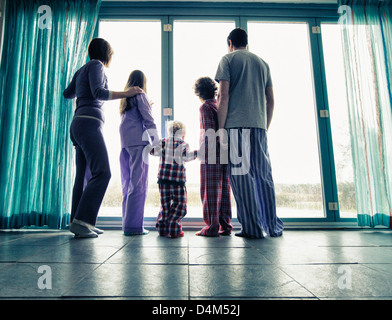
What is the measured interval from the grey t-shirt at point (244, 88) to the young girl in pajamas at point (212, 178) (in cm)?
17

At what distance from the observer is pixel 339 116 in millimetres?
2762

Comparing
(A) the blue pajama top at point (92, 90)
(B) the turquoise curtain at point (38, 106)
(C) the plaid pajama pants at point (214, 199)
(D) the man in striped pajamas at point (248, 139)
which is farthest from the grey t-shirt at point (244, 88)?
(B) the turquoise curtain at point (38, 106)

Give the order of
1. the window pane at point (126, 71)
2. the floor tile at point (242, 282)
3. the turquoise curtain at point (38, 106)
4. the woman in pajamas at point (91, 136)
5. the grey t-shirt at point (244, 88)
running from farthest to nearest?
the window pane at point (126, 71) < the turquoise curtain at point (38, 106) < the grey t-shirt at point (244, 88) < the woman in pajamas at point (91, 136) < the floor tile at point (242, 282)

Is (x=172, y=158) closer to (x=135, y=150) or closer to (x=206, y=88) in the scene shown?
(x=135, y=150)

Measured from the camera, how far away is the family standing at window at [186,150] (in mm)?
1746

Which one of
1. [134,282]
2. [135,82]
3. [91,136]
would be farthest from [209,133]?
[134,282]

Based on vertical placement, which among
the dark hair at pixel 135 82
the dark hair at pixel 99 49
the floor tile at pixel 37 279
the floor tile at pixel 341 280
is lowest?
the floor tile at pixel 341 280

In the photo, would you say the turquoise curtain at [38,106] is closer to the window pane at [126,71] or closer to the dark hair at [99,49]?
the window pane at [126,71]

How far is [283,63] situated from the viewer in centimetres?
286

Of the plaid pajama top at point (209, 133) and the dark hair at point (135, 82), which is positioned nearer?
the plaid pajama top at point (209, 133)

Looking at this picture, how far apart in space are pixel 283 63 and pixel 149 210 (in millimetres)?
2249

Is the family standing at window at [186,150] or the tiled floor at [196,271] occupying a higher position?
the family standing at window at [186,150]

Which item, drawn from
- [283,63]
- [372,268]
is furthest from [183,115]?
[372,268]

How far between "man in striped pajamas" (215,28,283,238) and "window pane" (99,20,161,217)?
99 centimetres
